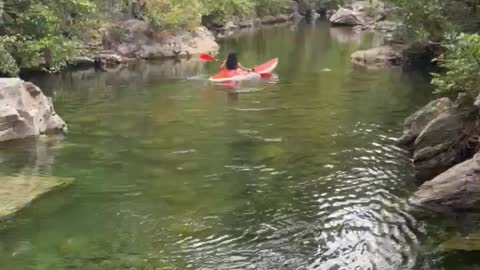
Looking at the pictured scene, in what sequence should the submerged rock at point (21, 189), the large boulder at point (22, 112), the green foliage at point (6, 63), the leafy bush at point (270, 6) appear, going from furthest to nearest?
the leafy bush at point (270, 6), the green foliage at point (6, 63), the large boulder at point (22, 112), the submerged rock at point (21, 189)

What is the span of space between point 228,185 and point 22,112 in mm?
6278

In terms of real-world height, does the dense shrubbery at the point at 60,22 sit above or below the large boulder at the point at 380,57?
above

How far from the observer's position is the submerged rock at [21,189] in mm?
10531

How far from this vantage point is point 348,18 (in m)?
57.9

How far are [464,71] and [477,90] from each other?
0.40 m

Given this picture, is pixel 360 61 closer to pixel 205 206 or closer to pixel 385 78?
pixel 385 78

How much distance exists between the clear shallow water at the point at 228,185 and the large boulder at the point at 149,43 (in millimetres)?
12004

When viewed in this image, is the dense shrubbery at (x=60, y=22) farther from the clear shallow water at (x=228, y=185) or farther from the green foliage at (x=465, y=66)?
the green foliage at (x=465, y=66)

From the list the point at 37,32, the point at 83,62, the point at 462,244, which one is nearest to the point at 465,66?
the point at 462,244

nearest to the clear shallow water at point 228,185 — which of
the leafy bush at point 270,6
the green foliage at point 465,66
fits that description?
the green foliage at point 465,66

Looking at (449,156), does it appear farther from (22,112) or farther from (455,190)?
(22,112)

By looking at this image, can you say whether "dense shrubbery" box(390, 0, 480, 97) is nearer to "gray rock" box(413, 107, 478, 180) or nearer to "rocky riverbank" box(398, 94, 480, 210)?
"rocky riverbank" box(398, 94, 480, 210)

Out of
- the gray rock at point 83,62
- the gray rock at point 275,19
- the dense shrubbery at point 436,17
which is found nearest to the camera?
the dense shrubbery at point 436,17

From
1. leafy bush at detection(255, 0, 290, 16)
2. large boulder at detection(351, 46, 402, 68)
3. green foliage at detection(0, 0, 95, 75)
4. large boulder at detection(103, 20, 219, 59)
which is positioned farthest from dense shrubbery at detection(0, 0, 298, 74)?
leafy bush at detection(255, 0, 290, 16)
